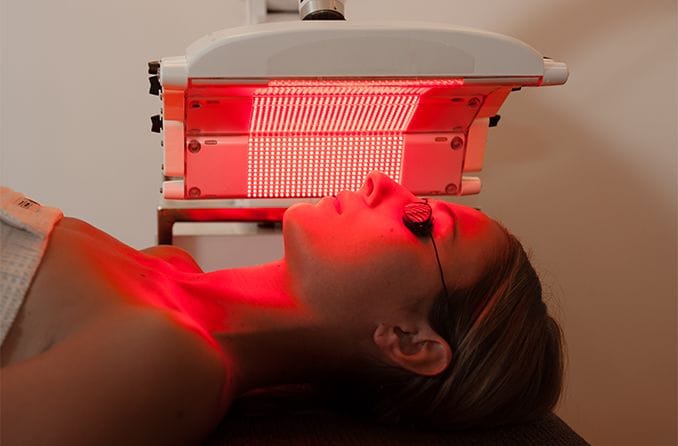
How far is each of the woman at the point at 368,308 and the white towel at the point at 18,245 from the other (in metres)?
0.02

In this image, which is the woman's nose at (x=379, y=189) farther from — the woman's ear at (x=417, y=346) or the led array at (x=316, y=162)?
the woman's ear at (x=417, y=346)

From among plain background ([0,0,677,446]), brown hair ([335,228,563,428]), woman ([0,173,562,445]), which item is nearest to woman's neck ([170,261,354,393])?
woman ([0,173,562,445])

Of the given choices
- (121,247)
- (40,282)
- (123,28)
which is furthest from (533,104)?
(40,282)

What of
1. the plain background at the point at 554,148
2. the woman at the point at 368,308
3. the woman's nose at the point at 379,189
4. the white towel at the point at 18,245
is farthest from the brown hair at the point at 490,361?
Result: the plain background at the point at 554,148

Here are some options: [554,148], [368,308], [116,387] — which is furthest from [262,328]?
[554,148]

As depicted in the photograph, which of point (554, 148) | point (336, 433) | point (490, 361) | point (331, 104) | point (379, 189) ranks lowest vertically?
point (336, 433)

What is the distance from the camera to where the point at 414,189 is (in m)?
1.45

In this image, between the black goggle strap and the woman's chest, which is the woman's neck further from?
the black goggle strap

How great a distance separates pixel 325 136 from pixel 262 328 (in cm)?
34

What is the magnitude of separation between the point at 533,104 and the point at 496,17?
0.23 meters

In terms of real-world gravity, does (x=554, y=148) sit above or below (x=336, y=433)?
above

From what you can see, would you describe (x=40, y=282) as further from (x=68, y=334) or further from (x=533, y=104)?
(x=533, y=104)

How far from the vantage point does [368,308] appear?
127cm

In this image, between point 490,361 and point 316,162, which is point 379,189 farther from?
point 490,361
